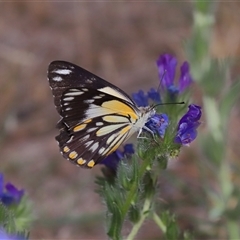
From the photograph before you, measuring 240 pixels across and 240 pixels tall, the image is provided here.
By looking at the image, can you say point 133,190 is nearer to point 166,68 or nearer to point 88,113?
point 88,113

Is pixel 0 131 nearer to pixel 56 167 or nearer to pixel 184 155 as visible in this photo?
pixel 56 167

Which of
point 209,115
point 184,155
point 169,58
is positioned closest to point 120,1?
point 184,155

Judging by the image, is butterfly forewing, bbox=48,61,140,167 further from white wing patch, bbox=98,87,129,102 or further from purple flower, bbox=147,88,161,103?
purple flower, bbox=147,88,161,103

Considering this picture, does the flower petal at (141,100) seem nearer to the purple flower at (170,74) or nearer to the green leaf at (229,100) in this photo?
the purple flower at (170,74)

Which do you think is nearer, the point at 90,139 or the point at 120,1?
the point at 90,139

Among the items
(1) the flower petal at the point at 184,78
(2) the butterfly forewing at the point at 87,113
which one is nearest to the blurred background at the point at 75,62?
(1) the flower petal at the point at 184,78

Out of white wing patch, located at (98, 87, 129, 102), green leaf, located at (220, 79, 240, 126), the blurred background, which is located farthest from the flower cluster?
the blurred background
